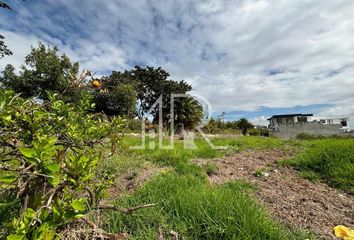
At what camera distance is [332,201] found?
293 cm

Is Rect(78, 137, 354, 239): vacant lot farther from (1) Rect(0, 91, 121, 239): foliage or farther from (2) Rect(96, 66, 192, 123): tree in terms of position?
(2) Rect(96, 66, 192, 123): tree

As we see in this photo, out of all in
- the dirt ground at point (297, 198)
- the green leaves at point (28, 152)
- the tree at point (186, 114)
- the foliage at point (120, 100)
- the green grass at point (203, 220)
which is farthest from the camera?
the foliage at point (120, 100)

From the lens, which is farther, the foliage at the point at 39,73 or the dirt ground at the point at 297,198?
the foliage at the point at 39,73

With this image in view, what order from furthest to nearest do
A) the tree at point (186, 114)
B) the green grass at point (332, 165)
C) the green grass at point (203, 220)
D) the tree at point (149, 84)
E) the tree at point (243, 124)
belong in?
the tree at point (149, 84), the tree at point (243, 124), the tree at point (186, 114), the green grass at point (332, 165), the green grass at point (203, 220)

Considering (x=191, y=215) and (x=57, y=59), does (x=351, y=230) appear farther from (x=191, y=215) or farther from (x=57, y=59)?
(x=57, y=59)

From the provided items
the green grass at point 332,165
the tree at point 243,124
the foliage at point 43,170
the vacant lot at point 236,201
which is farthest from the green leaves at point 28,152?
the tree at point 243,124

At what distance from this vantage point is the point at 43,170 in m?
0.91

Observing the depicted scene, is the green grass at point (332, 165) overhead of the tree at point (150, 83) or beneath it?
beneath

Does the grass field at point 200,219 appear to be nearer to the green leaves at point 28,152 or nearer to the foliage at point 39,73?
the green leaves at point 28,152

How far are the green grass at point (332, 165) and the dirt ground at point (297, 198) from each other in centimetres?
22

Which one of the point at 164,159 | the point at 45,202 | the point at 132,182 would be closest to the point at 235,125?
the point at 164,159

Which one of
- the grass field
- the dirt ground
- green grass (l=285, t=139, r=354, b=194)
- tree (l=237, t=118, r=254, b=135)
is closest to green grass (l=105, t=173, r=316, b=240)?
the grass field

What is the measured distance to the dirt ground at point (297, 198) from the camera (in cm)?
232

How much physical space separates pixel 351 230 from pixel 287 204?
2.14ft
